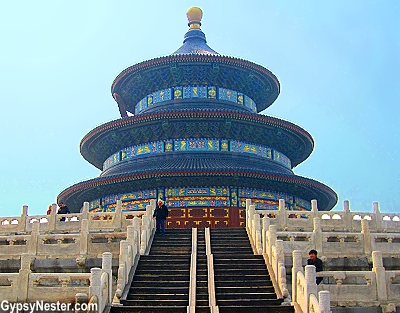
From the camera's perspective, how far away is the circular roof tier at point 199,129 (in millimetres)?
32219

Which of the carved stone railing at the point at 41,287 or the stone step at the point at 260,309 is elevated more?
the carved stone railing at the point at 41,287

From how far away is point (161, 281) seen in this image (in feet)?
51.3

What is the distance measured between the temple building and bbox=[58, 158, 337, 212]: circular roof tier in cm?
5

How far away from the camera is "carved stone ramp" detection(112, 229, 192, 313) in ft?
45.6

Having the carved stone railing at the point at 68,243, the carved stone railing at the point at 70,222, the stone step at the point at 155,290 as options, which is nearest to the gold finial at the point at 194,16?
the carved stone railing at the point at 70,222

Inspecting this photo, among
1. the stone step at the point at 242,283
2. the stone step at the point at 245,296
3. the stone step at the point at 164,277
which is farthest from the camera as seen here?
the stone step at the point at 164,277

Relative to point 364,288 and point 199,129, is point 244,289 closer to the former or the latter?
point 364,288

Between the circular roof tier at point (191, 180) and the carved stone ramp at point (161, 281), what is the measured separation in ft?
32.8

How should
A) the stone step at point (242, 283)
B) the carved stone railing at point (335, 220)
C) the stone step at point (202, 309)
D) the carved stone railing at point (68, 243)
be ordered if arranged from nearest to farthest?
1. the stone step at point (202, 309)
2. the stone step at point (242, 283)
3. the carved stone railing at point (68, 243)
4. the carved stone railing at point (335, 220)

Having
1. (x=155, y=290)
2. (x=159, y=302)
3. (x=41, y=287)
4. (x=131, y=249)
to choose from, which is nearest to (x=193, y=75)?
(x=131, y=249)

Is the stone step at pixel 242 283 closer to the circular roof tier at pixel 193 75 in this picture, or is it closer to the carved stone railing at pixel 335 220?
the carved stone railing at pixel 335 220

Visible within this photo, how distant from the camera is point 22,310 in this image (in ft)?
45.5

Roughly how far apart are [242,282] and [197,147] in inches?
718

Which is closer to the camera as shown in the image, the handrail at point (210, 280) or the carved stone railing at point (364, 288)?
the handrail at point (210, 280)
